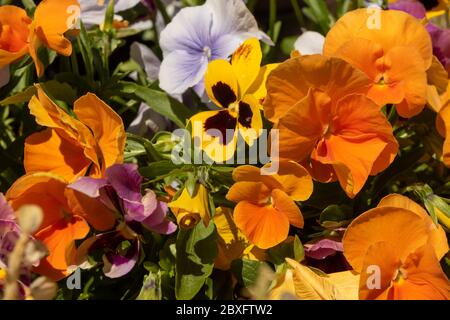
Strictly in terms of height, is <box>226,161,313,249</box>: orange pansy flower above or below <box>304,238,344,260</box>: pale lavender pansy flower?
above

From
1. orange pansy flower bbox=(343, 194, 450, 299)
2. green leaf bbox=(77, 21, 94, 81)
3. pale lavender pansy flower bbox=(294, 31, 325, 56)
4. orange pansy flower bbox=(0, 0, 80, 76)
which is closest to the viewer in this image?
orange pansy flower bbox=(343, 194, 450, 299)

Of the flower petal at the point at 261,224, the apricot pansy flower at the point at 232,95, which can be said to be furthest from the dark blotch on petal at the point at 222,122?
the flower petal at the point at 261,224

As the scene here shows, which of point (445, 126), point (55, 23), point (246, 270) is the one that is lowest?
point (246, 270)

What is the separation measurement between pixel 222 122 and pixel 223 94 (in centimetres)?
3

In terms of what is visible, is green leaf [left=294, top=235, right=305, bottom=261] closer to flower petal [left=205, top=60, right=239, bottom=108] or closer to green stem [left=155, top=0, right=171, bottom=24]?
flower petal [left=205, top=60, right=239, bottom=108]

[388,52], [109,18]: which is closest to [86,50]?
[109,18]

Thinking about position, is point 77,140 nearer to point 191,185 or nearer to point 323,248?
point 191,185

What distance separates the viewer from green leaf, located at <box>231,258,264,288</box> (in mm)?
764

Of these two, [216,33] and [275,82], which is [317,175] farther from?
[216,33]

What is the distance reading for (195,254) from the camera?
2.48ft

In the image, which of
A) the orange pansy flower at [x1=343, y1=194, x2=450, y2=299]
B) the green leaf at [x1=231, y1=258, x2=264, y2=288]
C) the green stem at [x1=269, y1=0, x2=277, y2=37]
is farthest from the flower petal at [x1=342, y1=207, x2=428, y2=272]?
the green stem at [x1=269, y1=0, x2=277, y2=37]

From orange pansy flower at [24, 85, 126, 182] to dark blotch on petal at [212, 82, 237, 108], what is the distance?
0.47 ft

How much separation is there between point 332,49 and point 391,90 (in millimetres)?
86
